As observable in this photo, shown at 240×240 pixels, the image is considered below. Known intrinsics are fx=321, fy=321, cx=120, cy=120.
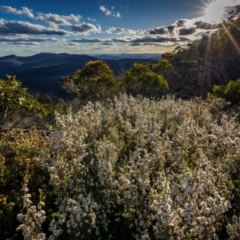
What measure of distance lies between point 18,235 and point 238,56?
1086 inches

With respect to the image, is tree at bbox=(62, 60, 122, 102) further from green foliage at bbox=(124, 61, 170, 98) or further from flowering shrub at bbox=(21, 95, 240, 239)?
flowering shrub at bbox=(21, 95, 240, 239)

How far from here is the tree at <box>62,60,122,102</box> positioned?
76.9 feet

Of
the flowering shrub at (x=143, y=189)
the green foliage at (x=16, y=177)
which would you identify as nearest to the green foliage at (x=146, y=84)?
the green foliage at (x=16, y=177)

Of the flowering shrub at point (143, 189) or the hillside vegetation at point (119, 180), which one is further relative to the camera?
the hillside vegetation at point (119, 180)

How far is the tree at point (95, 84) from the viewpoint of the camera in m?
23.4

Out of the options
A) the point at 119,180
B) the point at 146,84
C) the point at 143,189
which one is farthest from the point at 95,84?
the point at 143,189

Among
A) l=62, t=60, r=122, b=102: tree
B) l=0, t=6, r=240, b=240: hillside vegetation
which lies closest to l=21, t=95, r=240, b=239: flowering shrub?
l=0, t=6, r=240, b=240: hillside vegetation

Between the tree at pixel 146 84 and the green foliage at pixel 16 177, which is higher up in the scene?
the green foliage at pixel 16 177

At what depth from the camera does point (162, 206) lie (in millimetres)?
3531

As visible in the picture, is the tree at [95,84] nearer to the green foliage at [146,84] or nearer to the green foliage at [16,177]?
the green foliage at [146,84]

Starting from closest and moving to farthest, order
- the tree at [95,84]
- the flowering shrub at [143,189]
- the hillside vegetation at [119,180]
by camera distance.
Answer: the flowering shrub at [143,189] < the hillside vegetation at [119,180] < the tree at [95,84]

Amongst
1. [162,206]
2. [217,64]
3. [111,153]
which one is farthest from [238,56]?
[162,206]

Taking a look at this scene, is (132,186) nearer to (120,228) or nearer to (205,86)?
(120,228)

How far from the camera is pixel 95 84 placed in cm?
2448
